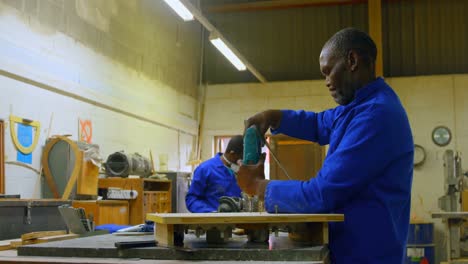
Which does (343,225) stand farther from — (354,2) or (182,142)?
(354,2)

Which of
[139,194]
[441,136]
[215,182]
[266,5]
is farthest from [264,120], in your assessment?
[441,136]

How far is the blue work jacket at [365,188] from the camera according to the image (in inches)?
61.1

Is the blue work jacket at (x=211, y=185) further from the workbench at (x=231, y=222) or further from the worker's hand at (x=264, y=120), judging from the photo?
the workbench at (x=231, y=222)

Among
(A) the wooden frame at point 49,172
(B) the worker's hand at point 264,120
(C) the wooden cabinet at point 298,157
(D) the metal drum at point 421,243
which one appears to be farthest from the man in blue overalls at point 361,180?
(D) the metal drum at point 421,243

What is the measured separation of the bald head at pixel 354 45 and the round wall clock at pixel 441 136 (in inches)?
296

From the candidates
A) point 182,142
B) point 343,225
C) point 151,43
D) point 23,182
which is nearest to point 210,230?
point 343,225

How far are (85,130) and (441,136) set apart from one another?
5766 millimetres

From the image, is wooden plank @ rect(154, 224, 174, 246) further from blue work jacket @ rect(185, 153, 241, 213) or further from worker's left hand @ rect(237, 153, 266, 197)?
blue work jacket @ rect(185, 153, 241, 213)

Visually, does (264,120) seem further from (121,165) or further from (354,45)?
(121,165)

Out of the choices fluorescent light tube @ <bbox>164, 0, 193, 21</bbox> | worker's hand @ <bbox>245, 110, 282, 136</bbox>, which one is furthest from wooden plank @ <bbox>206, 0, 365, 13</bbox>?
worker's hand @ <bbox>245, 110, 282, 136</bbox>

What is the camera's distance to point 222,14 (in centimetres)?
971

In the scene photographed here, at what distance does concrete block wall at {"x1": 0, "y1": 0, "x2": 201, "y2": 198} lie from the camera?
470 centimetres

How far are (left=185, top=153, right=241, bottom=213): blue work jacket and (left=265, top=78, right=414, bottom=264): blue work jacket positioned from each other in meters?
2.73

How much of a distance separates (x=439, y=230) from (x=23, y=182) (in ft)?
21.8
